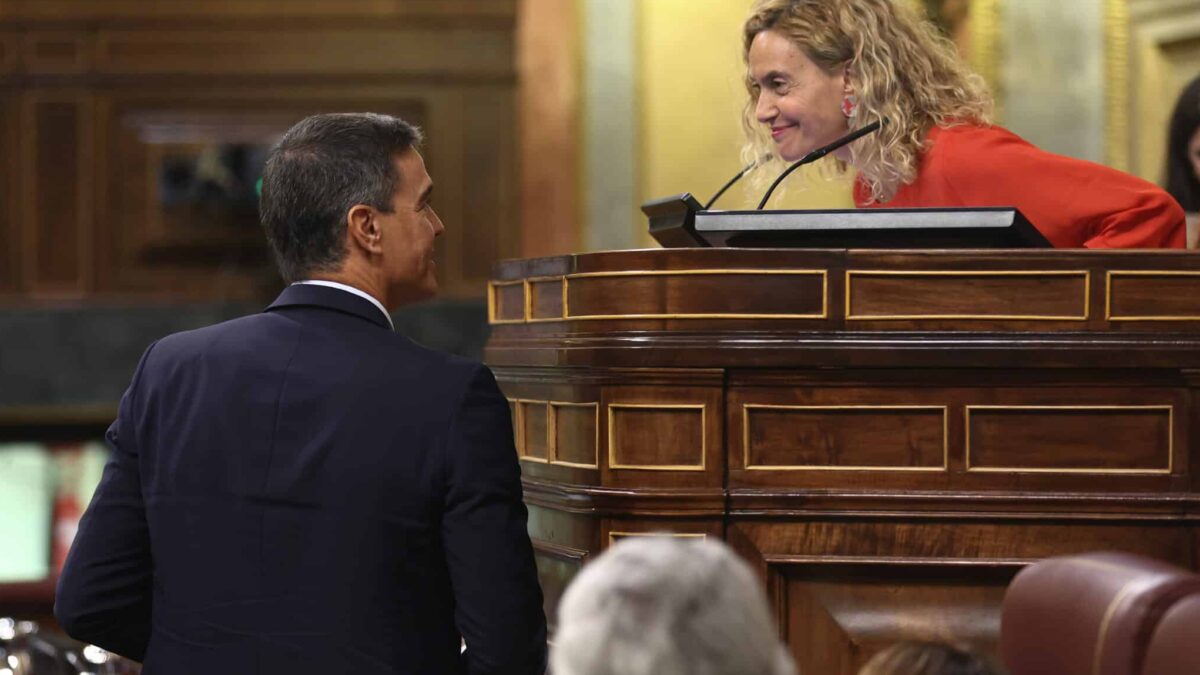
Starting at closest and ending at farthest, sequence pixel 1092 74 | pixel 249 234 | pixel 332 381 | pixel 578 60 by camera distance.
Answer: pixel 332 381 < pixel 1092 74 < pixel 578 60 < pixel 249 234

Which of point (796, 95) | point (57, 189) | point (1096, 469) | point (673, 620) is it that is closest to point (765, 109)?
point (796, 95)

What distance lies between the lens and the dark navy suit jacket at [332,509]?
1.77 metres

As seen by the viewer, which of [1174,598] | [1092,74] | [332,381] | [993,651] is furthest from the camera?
[1092,74]

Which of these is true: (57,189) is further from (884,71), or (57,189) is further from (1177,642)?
(1177,642)

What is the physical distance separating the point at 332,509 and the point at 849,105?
1271mm

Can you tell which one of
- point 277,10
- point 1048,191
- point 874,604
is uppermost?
point 277,10

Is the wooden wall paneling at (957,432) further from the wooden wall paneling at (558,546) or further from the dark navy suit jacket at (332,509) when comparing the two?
the dark navy suit jacket at (332,509)

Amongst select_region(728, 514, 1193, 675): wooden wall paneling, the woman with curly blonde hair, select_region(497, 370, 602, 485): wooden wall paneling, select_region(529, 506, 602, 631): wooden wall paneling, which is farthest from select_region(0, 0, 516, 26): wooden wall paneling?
select_region(728, 514, 1193, 675): wooden wall paneling

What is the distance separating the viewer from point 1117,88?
223 inches

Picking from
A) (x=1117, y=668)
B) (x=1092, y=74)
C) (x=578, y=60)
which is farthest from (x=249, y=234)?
(x=1117, y=668)

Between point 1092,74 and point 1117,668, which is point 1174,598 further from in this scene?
point 1092,74

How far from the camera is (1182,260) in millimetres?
2230

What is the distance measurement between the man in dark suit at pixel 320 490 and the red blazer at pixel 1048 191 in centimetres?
106

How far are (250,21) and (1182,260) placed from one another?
501 centimetres
